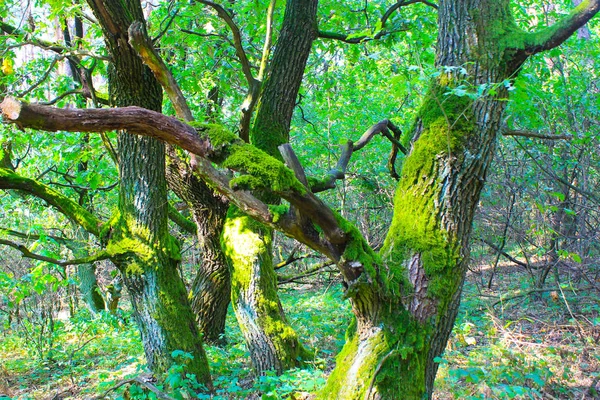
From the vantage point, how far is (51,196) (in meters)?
5.52

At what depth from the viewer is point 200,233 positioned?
6.83m

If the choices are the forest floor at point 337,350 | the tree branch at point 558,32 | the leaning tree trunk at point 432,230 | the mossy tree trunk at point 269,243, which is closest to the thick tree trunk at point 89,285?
the forest floor at point 337,350

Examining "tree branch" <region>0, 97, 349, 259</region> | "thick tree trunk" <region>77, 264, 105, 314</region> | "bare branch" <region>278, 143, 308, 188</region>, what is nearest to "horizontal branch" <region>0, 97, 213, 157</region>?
"tree branch" <region>0, 97, 349, 259</region>

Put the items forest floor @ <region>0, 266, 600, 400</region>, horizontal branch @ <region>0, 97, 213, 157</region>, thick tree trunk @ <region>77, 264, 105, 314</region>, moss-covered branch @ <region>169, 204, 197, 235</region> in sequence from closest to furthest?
horizontal branch @ <region>0, 97, 213, 157</region> → forest floor @ <region>0, 266, 600, 400</region> → moss-covered branch @ <region>169, 204, 197, 235</region> → thick tree trunk @ <region>77, 264, 105, 314</region>

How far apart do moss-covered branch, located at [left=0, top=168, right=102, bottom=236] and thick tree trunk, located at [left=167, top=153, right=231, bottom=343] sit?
4.27 ft

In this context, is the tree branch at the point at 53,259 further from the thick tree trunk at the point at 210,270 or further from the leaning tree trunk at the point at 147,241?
the thick tree trunk at the point at 210,270

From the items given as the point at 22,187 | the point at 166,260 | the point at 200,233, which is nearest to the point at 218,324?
the point at 200,233

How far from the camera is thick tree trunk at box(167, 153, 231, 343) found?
660 centimetres

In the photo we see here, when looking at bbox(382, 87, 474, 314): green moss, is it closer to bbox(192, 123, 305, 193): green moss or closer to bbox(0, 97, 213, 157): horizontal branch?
bbox(192, 123, 305, 193): green moss

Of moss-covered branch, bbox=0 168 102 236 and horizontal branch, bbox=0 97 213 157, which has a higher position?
moss-covered branch, bbox=0 168 102 236

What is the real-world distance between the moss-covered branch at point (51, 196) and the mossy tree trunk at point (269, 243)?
166 cm

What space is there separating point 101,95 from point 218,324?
4.04 meters

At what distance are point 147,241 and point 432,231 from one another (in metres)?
3.22

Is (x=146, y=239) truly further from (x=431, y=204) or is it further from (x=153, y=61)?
(x=431, y=204)
